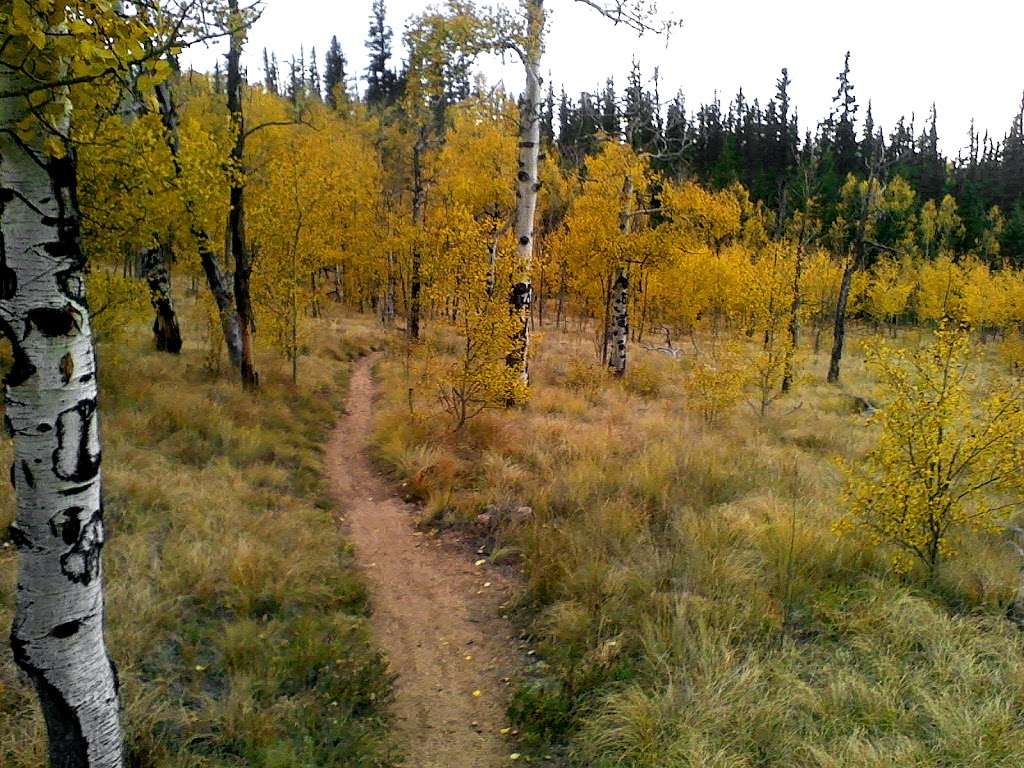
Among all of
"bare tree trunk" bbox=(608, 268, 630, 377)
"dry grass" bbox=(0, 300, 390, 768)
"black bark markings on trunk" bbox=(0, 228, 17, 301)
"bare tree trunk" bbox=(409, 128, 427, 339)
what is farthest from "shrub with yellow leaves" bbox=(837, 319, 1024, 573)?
"bare tree trunk" bbox=(409, 128, 427, 339)

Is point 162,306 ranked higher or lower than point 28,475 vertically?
higher

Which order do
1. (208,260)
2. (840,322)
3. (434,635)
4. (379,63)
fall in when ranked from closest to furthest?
(434,635) < (208,260) < (840,322) < (379,63)

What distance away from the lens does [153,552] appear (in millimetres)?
5430

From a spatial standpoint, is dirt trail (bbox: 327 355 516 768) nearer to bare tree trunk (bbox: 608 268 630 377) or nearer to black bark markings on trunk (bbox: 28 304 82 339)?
black bark markings on trunk (bbox: 28 304 82 339)

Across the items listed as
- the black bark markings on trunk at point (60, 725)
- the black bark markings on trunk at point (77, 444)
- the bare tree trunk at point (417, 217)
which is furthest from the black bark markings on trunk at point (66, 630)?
the bare tree trunk at point (417, 217)

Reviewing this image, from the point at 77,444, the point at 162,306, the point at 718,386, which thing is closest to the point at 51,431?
the point at 77,444

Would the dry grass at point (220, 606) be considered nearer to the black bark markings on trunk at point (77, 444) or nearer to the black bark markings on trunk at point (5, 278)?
the black bark markings on trunk at point (77, 444)

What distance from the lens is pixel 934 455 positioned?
5.26 metres

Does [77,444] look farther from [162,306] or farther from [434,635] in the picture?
[162,306]

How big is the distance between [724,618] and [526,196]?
25.5ft

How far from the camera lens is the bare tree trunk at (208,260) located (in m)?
9.45

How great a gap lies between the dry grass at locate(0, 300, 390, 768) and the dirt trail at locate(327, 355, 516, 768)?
25 centimetres

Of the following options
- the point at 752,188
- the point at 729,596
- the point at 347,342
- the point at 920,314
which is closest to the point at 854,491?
the point at 729,596

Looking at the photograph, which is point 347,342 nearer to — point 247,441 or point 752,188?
A: point 247,441
